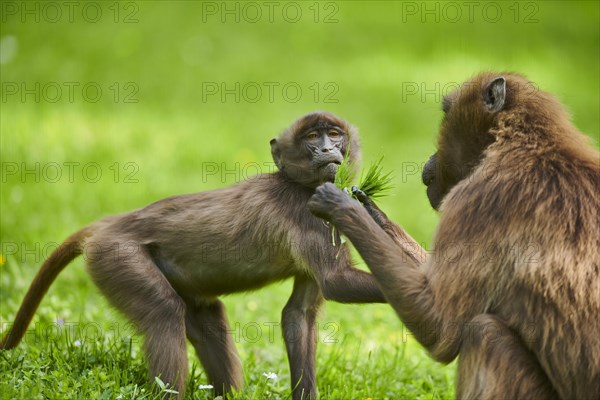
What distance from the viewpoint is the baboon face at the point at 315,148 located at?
5.82 m

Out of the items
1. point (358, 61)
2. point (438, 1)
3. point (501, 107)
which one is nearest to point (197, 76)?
point (358, 61)

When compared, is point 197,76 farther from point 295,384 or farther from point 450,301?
point 450,301

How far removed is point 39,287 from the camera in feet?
18.5

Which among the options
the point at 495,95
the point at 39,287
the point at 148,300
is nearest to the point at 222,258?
the point at 148,300

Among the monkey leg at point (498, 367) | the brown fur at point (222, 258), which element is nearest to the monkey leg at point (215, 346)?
the brown fur at point (222, 258)

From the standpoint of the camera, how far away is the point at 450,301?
13.8ft

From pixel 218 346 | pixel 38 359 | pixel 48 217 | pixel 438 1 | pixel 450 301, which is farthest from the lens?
pixel 438 1

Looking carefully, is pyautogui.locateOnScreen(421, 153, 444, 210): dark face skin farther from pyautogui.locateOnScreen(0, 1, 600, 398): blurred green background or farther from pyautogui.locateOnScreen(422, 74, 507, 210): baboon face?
pyautogui.locateOnScreen(0, 1, 600, 398): blurred green background

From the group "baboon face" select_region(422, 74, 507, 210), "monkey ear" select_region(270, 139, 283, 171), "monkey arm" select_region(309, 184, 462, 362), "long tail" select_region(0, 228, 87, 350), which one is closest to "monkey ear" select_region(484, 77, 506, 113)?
"baboon face" select_region(422, 74, 507, 210)

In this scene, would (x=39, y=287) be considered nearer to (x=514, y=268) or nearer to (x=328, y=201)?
(x=328, y=201)

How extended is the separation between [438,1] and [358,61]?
282cm

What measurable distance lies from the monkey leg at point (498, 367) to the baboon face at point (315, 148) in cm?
198

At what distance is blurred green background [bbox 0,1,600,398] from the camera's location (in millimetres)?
8297

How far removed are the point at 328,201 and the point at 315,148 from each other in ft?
4.19
